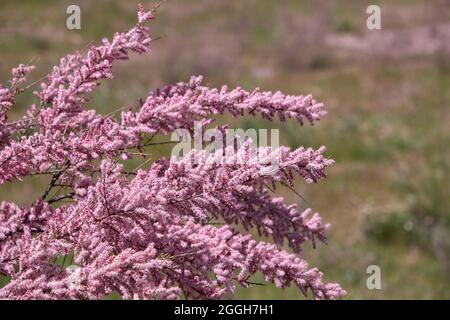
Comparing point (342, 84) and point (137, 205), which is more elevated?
point (342, 84)

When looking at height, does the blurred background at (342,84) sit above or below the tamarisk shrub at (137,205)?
above

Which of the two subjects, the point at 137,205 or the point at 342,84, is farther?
the point at 342,84

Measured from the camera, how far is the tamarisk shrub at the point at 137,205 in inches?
74.5

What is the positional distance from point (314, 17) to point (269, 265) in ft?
45.7

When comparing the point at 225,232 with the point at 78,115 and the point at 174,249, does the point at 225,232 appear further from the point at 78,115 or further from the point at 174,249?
the point at 78,115

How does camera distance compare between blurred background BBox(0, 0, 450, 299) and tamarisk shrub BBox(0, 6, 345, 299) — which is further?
blurred background BBox(0, 0, 450, 299)

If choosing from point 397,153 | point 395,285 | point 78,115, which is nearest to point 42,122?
point 78,115

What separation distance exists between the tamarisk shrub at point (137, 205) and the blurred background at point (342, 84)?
0.71m

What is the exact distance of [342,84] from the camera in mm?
12875

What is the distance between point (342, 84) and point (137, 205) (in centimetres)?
1121

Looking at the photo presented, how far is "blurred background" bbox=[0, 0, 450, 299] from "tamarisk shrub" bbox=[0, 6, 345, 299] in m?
0.71

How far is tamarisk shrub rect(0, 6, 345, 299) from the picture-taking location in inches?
74.5

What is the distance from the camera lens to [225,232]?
210 centimetres

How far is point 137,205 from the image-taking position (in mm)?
1928
